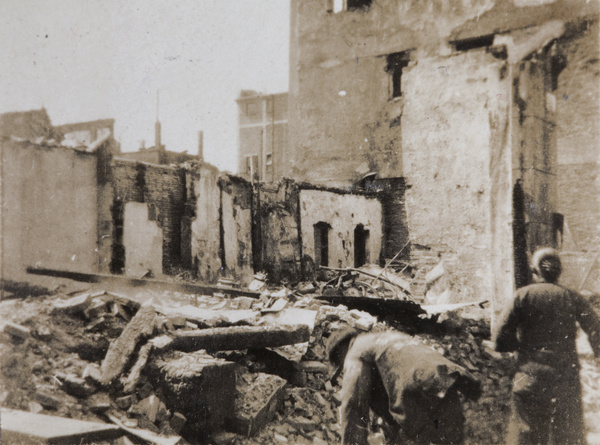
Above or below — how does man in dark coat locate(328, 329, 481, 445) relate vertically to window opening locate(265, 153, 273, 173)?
below

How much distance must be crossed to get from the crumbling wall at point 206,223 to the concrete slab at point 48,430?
22.3 feet

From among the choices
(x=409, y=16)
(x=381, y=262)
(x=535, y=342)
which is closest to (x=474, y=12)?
(x=409, y=16)

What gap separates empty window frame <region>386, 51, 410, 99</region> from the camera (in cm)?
1375

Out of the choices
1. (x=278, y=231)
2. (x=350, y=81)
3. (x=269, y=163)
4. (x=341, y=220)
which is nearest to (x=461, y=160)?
(x=341, y=220)

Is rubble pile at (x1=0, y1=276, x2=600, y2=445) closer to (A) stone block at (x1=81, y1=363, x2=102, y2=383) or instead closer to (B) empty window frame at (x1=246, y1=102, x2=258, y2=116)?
(A) stone block at (x1=81, y1=363, x2=102, y2=383)

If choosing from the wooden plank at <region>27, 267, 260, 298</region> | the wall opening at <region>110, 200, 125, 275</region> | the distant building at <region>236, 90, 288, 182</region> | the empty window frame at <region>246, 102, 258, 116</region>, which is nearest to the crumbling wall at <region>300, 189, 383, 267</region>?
the wall opening at <region>110, 200, 125, 275</region>

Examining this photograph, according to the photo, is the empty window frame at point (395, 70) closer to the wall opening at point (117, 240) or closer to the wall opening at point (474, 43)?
the wall opening at point (474, 43)

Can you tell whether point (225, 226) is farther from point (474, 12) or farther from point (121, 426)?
point (474, 12)

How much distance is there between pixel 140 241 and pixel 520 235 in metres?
7.70

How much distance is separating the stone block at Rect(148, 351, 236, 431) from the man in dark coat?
124 cm

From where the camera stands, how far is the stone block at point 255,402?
4039mm

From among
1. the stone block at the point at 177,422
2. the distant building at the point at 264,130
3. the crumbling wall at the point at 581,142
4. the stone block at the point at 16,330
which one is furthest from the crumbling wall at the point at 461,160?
the distant building at the point at 264,130

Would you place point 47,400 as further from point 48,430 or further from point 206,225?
point 206,225

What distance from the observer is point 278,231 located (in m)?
11.3
